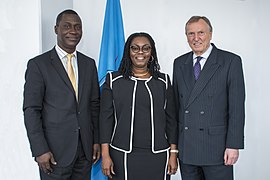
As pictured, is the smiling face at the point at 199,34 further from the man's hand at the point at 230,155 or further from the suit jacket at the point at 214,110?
the man's hand at the point at 230,155

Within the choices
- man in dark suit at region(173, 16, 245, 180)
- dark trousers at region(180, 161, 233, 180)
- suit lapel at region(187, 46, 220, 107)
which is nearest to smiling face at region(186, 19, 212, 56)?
man in dark suit at region(173, 16, 245, 180)

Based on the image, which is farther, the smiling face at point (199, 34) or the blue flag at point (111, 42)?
the blue flag at point (111, 42)

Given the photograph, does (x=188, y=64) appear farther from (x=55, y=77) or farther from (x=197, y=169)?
(x=55, y=77)

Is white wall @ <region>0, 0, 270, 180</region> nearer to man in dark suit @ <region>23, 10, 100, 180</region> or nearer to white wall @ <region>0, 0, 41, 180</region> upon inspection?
white wall @ <region>0, 0, 41, 180</region>

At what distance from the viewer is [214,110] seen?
212 centimetres

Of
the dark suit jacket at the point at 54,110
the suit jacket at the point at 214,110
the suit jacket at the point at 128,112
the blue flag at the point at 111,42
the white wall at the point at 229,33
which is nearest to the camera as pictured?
the dark suit jacket at the point at 54,110

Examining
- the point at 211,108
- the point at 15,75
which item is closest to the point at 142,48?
the point at 211,108

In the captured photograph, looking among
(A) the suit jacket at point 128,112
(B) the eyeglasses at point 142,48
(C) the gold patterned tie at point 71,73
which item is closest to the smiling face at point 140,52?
(B) the eyeglasses at point 142,48

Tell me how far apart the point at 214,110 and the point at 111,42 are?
4.21 feet

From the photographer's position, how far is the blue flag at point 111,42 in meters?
2.94

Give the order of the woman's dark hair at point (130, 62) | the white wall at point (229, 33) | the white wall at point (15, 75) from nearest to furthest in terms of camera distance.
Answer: the woman's dark hair at point (130, 62) → the white wall at point (15, 75) → the white wall at point (229, 33)

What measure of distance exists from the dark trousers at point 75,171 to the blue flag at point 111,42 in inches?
34.8

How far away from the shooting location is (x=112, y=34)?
9.81 feet

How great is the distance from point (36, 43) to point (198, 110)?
4.63 feet
